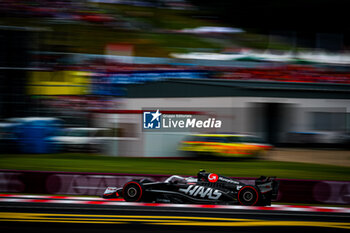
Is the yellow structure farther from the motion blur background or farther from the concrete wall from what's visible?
the concrete wall

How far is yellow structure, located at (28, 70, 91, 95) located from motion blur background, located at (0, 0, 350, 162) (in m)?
0.04

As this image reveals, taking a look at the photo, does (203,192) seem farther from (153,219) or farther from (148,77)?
(148,77)

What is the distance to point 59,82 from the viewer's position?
614 inches

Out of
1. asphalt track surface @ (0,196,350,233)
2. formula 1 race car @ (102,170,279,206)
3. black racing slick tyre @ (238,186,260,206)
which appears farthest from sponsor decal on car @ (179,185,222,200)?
black racing slick tyre @ (238,186,260,206)

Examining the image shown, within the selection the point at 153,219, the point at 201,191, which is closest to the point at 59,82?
the point at 201,191

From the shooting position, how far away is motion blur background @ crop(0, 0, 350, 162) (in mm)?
13742

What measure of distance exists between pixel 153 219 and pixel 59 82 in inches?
397

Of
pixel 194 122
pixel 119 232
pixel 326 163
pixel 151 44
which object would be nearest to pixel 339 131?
pixel 326 163

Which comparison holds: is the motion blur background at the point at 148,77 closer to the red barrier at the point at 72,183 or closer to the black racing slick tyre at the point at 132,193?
the red barrier at the point at 72,183

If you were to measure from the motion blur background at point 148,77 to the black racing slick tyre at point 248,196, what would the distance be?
4.73 m

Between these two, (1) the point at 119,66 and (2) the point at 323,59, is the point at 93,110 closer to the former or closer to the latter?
(1) the point at 119,66

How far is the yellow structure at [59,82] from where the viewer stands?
50.3ft

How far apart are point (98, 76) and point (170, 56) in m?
3.51

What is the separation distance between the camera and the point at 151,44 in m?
18.9
